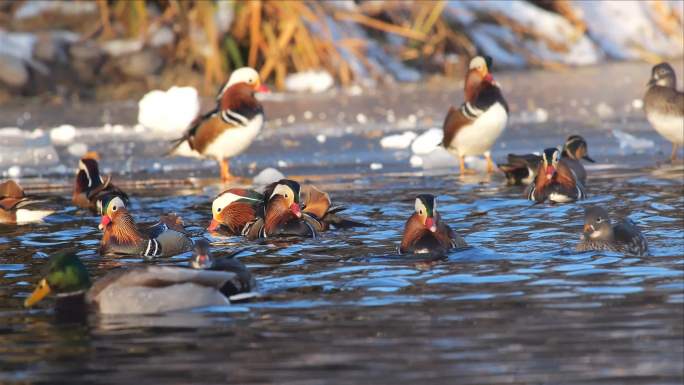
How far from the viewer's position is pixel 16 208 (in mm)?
11008

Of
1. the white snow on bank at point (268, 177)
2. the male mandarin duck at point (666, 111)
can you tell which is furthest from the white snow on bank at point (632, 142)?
the white snow on bank at point (268, 177)

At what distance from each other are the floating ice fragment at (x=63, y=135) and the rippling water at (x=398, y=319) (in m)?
6.77

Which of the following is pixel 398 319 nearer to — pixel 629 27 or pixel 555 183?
pixel 555 183

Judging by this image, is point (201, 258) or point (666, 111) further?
point (666, 111)

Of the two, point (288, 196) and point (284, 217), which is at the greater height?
point (288, 196)

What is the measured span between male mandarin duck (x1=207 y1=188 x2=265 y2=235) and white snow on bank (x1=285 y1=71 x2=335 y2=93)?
11.9 metres

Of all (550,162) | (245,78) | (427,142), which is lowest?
(550,162)

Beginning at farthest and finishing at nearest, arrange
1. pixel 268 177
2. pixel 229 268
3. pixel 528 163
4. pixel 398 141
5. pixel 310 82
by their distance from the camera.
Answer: pixel 310 82
pixel 398 141
pixel 268 177
pixel 528 163
pixel 229 268

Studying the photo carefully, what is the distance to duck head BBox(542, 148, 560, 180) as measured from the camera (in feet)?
35.9

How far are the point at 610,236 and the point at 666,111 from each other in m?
6.07

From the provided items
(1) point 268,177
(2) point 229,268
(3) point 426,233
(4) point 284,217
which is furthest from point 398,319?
(1) point 268,177

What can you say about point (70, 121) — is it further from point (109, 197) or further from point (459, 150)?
point (109, 197)

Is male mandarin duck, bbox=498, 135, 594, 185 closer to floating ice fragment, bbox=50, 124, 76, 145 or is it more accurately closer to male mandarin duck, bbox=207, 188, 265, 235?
male mandarin duck, bbox=207, 188, 265, 235

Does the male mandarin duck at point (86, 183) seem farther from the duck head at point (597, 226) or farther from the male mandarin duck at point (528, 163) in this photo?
the duck head at point (597, 226)
